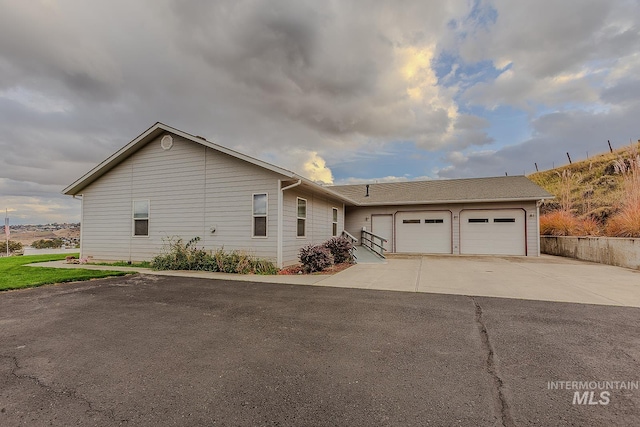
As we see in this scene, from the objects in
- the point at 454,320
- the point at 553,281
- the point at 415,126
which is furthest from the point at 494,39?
the point at 454,320

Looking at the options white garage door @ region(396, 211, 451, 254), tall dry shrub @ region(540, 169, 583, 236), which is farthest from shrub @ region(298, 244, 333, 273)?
tall dry shrub @ region(540, 169, 583, 236)

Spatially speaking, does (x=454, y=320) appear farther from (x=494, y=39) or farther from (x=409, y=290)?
(x=494, y=39)

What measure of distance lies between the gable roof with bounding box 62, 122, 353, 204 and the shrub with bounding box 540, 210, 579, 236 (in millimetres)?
12486

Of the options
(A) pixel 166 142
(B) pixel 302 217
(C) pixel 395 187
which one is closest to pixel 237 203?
(B) pixel 302 217

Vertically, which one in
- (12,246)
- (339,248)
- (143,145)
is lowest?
(12,246)

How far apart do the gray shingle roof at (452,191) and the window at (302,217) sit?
607cm

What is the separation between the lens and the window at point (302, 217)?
11430 millimetres

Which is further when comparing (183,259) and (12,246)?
(12,246)

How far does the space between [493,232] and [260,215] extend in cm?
1296

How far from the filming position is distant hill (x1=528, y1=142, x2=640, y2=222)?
53.3ft

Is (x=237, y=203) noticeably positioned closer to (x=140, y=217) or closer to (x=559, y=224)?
(x=140, y=217)

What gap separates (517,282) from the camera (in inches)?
Result: 308

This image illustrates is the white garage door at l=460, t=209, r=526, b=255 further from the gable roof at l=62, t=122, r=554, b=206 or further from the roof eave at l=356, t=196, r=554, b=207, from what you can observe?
the gable roof at l=62, t=122, r=554, b=206

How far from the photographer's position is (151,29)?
35.5 feet
